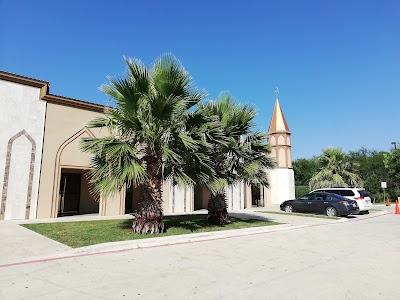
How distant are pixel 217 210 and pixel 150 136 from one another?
5161 millimetres

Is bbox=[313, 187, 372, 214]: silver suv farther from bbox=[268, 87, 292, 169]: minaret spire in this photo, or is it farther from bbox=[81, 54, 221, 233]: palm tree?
bbox=[81, 54, 221, 233]: palm tree

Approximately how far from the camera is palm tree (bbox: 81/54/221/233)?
32.6 feet

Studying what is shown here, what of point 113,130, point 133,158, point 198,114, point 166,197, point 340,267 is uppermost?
point 198,114

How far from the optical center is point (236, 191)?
964 inches

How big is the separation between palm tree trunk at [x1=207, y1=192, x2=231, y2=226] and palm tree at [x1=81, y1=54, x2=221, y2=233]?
9.33 feet

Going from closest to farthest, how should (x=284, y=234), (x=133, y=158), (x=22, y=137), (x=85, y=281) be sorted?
(x=85, y=281)
(x=133, y=158)
(x=284, y=234)
(x=22, y=137)

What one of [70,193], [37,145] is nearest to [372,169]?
[70,193]

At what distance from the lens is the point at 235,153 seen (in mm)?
13219

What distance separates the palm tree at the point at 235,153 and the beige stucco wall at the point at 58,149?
19.8 ft

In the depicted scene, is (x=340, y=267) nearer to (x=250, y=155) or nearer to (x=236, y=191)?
(x=250, y=155)

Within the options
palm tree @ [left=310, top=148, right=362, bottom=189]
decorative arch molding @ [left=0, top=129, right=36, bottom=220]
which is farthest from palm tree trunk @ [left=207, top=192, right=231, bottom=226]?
palm tree @ [left=310, top=148, right=362, bottom=189]

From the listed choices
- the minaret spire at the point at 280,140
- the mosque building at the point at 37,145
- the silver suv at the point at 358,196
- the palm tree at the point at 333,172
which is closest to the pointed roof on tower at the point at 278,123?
the minaret spire at the point at 280,140

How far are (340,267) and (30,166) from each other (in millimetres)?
14067

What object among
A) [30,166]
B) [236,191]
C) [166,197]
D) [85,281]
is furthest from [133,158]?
[236,191]
